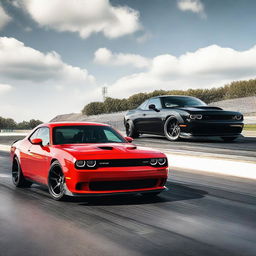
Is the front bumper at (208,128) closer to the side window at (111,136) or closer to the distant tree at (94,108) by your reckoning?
the side window at (111,136)

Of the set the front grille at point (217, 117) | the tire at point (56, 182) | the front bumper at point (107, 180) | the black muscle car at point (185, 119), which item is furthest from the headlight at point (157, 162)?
the front grille at point (217, 117)

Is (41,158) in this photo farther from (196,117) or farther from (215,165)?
(196,117)

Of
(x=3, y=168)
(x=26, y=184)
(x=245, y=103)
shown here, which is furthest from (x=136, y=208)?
(x=245, y=103)

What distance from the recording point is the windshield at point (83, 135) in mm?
7293

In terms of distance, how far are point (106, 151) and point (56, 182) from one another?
3.18 feet

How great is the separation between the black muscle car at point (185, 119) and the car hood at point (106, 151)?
739 centimetres

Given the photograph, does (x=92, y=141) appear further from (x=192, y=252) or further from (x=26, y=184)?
(x=192, y=252)


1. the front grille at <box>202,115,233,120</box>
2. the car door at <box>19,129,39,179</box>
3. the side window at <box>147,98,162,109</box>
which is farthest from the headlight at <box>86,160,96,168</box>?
the side window at <box>147,98,162,109</box>

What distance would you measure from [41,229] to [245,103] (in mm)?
68428

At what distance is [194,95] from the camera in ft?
476

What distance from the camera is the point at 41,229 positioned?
16.4 feet

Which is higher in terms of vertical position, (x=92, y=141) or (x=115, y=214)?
(x=92, y=141)

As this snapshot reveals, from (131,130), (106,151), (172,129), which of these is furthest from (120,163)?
(131,130)

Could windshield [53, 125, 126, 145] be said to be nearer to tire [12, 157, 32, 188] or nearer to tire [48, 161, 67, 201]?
tire [48, 161, 67, 201]
